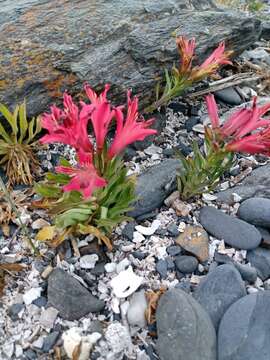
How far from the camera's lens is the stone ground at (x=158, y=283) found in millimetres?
1756

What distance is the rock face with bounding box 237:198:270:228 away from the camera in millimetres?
2213

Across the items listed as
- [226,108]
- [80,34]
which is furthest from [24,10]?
[226,108]

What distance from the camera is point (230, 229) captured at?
2.20 m

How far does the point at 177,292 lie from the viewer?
1.85 meters

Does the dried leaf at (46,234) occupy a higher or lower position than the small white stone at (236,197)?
higher

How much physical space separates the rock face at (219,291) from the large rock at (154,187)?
0.50 m

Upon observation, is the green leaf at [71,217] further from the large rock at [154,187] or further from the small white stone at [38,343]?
the small white stone at [38,343]

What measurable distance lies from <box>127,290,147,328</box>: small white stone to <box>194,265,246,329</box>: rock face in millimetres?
229

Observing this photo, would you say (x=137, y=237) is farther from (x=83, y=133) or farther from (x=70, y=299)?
(x=83, y=133)

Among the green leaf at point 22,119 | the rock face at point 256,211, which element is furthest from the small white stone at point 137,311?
the green leaf at point 22,119

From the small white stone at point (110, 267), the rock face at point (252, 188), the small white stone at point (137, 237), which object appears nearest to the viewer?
the small white stone at point (110, 267)

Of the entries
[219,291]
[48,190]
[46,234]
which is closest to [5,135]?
[48,190]

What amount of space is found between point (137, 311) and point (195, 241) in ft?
1.53

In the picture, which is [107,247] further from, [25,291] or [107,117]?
[107,117]
